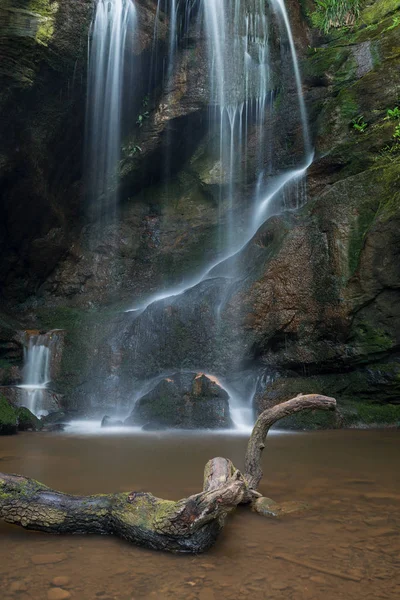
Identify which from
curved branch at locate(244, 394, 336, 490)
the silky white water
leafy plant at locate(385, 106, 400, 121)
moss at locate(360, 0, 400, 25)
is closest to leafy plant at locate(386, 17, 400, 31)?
moss at locate(360, 0, 400, 25)

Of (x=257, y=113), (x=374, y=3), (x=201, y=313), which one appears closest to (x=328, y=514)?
(x=201, y=313)

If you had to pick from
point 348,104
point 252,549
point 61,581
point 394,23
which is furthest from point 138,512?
point 394,23

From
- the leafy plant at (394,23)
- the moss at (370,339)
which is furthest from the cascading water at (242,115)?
the moss at (370,339)

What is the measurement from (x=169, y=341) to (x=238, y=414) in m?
2.35

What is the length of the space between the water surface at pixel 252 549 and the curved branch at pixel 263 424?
0.24 meters

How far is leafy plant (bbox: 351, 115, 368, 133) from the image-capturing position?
36.6ft

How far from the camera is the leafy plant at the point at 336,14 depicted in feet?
45.9

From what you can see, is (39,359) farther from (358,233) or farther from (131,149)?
(358,233)

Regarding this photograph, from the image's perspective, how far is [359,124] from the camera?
1125 cm

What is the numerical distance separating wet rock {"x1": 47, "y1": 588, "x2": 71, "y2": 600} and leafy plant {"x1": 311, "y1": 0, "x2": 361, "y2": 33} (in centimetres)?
1617

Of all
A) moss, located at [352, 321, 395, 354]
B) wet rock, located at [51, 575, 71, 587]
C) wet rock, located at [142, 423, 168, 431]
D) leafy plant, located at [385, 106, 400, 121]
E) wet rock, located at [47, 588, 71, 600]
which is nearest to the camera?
wet rock, located at [47, 588, 71, 600]

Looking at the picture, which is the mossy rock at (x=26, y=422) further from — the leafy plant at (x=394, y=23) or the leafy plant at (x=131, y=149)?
the leafy plant at (x=394, y=23)

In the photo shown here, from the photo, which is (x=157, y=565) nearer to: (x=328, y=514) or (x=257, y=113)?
(x=328, y=514)

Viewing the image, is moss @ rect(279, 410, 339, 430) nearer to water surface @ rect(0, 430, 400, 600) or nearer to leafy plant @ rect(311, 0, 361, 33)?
water surface @ rect(0, 430, 400, 600)
